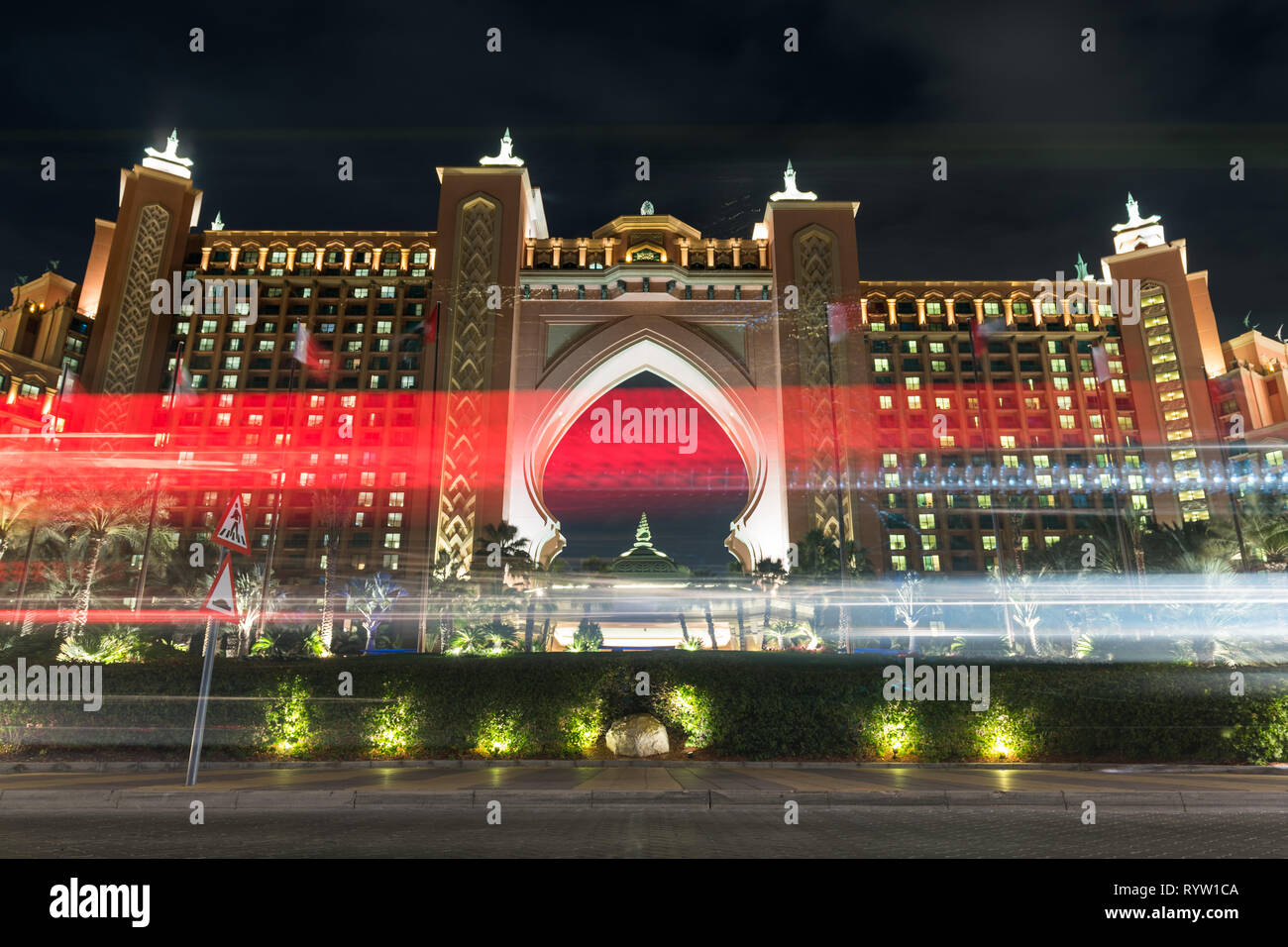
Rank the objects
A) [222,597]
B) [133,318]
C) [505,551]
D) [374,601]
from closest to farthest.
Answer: [222,597], [505,551], [374,601], [133,318]

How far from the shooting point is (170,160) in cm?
7481

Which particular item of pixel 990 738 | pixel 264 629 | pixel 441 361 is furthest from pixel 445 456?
pixel 990 738

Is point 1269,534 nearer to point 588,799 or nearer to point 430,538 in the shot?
point 588,799

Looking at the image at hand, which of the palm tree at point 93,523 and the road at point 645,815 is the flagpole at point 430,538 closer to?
the palm tree at point 93,523

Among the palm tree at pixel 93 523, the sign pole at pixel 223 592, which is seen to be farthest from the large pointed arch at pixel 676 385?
the sign pole at pixel 223 592

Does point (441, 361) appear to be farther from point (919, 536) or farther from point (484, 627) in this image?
point (919, 536)

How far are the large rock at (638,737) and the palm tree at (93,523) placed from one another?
26523 millimetres

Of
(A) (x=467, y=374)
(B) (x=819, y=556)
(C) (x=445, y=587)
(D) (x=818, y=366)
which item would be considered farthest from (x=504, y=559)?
(D) (x=818, y=366)

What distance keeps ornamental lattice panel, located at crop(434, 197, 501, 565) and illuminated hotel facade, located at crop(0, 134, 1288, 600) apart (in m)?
0.20

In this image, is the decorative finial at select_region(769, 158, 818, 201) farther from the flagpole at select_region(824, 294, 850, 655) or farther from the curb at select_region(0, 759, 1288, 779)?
the curb at select_region(0, 759, 1288, 779)

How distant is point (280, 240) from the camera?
81438mm

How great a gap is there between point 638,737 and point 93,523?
33.4 m

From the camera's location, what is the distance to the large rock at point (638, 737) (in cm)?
1717

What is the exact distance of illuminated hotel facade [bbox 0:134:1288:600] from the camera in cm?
5572
